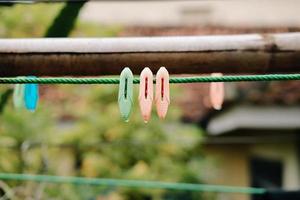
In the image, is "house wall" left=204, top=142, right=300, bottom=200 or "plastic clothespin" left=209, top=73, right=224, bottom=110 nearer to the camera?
"plastic clothespin" left=209, top=73, right=224, bottom=110

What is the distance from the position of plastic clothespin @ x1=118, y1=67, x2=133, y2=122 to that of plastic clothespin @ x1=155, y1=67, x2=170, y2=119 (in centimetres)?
7

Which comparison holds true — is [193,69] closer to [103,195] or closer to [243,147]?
[103,195]

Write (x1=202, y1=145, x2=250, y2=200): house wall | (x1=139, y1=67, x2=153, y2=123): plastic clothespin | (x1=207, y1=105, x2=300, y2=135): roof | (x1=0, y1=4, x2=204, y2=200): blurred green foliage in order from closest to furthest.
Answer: (x1=139, y1=67, x2=153, y2=123): plastic clothespin, (x1=0, y1=4, x2=204, y2=200): blurred green foliage, (x1=207, y1=105, x2=300, y2=135): roof, (x1=202, y1=145, x2=250, y2=200): house wall

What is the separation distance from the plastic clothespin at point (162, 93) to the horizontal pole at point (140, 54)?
0.83 ft

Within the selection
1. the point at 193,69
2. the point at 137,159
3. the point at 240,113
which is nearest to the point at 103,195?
the point at 137,159

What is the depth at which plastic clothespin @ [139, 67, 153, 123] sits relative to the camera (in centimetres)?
145

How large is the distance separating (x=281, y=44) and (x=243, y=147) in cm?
483

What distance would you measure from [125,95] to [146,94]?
0.06 metres

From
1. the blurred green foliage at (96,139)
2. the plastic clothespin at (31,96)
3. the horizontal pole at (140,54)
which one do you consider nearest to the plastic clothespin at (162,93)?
the horizontal pole at (140,54)

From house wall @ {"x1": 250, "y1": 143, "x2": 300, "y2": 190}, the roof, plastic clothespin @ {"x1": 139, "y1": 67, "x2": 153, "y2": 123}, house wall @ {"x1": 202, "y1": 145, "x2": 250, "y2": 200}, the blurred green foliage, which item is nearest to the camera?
plastic clothespin @ {"x1": 139, "y1": 67, "x2": 153, "y2": 123}

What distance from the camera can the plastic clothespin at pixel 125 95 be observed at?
1.45 metres

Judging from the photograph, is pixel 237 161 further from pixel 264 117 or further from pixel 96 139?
pixel 96 139

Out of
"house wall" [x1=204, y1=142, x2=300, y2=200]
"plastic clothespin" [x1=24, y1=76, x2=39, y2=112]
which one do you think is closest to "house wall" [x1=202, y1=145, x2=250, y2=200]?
"house wall" [x1=204, y1=142, x2=300, y2=200]

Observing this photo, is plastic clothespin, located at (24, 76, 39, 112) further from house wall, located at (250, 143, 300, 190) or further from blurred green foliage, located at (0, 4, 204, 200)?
house wall, located at (250, 143, 300, 190)
